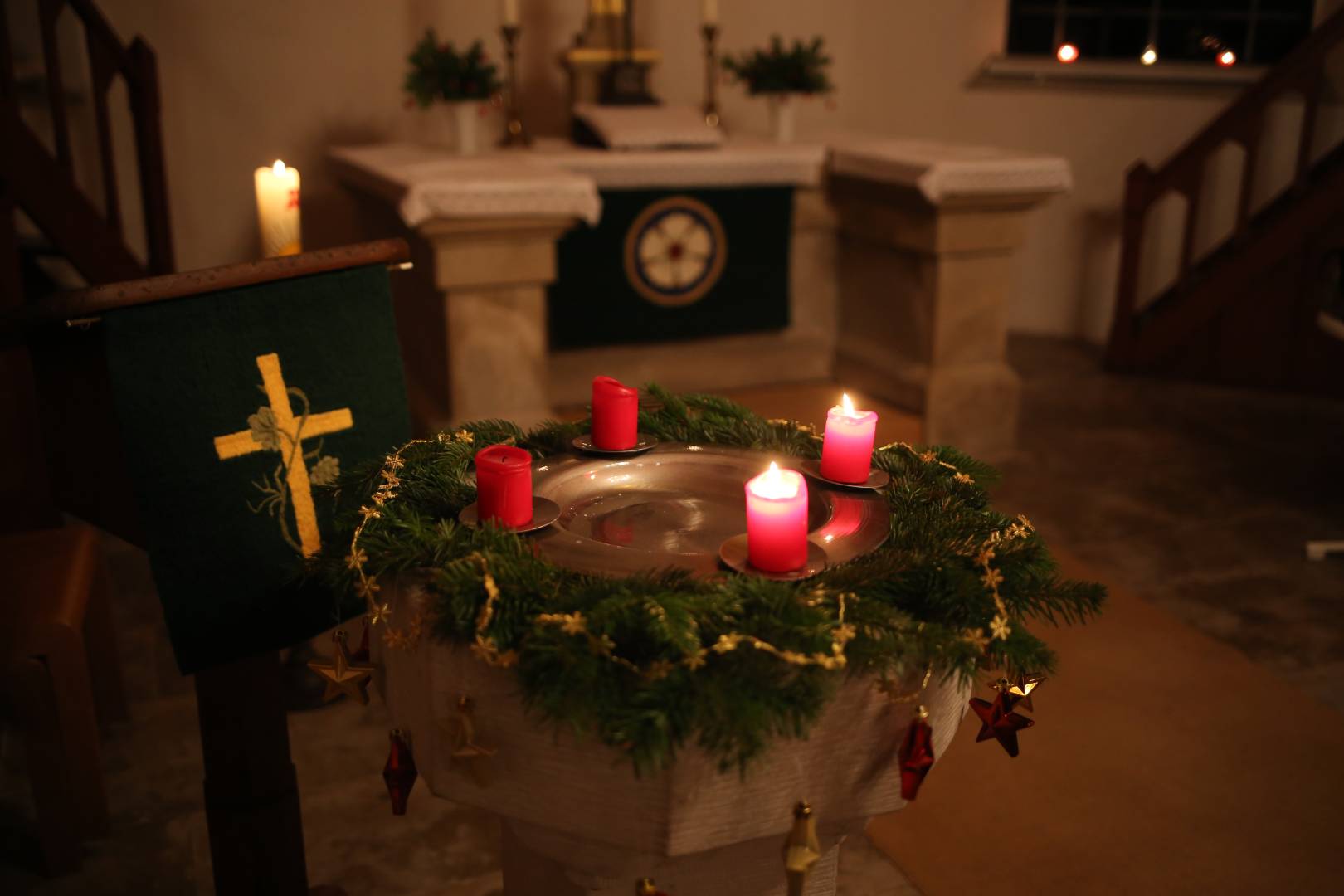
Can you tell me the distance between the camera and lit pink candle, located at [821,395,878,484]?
5.00 ft

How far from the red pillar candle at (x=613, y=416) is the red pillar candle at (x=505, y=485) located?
0.88 ft

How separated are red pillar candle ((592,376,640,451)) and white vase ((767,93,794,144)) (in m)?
3.06

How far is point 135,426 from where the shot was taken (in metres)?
1.56

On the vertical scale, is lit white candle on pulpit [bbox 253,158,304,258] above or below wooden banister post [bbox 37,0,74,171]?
below

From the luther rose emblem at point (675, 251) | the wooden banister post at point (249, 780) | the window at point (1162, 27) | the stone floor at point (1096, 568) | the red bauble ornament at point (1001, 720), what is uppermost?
the window at point (1162, 27)

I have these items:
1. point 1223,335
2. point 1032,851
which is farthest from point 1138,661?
point 1223,335

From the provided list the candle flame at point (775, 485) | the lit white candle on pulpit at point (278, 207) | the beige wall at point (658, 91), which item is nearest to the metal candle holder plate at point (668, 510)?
the candle flame at point (775, 485)

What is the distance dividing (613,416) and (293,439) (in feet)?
1.56

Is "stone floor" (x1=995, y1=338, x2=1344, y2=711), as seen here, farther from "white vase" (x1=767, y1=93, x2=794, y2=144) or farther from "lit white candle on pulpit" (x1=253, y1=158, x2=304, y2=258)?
"lit white candle on pulpit" (x1=253, y1=158, x2=304, y2=258)

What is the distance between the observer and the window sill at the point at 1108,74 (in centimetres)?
574

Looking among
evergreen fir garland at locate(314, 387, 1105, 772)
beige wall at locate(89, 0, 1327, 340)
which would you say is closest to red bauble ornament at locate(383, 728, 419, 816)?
evergreen fir garland at locate(314, 387, 1105, 772)

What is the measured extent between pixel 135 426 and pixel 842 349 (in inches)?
137

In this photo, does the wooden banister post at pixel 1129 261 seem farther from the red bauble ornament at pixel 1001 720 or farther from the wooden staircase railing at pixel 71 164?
the red bauble ornament at pixel 1001 720

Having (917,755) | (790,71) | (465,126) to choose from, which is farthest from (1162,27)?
(917,755)
